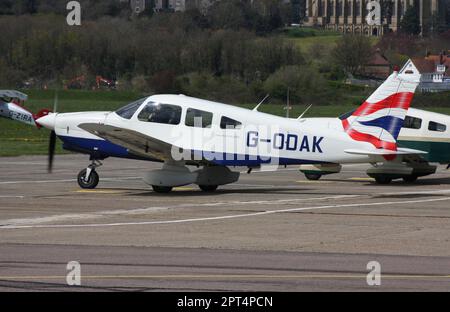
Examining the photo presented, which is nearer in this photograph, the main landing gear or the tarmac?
the tarmac

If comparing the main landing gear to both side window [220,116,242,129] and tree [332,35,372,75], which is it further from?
tree [332,35,372,75]

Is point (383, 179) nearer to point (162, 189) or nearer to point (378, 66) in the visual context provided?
point (162, 189)

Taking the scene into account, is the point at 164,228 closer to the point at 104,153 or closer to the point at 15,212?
the point at 15,212

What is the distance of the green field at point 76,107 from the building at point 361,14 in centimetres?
2516

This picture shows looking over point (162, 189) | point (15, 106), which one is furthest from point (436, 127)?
point (15, 106)

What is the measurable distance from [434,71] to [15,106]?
68.8ft

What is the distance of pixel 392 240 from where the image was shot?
56.9ft

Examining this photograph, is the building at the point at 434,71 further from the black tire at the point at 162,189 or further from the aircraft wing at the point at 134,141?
the black tire at the point at 162,189

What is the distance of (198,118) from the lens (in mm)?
25031

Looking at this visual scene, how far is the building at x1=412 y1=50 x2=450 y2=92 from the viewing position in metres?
53.8

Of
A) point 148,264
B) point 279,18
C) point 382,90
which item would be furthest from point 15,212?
point 279,18

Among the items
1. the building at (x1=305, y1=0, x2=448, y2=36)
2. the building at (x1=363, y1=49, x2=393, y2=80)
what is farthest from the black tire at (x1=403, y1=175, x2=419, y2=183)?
the building at (x1=305, y1=0, x2=448, y2=36)

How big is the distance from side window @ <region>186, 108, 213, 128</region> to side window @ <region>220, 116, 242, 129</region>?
0.93 ft
